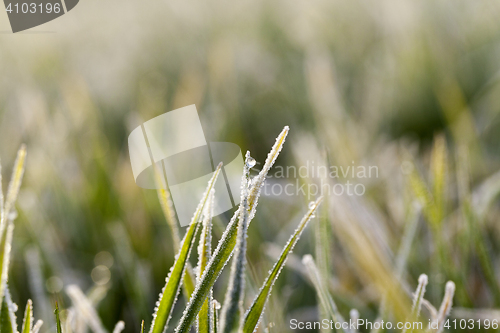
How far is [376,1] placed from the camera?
1.45 m

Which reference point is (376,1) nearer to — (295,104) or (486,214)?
(295,104)

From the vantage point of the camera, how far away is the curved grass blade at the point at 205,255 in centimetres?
29

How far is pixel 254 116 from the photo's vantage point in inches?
39.5

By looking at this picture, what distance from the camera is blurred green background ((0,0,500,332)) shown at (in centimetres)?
56

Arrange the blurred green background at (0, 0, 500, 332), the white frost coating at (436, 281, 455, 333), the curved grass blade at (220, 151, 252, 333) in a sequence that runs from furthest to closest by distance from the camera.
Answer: the blurred green background at (0, 0, 500, 332) → the white frost coating at (436, 281, 455, 333) → the curved grass blade at (220, 151, 252, 333)

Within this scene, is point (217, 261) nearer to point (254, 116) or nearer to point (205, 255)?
point (205, 255)

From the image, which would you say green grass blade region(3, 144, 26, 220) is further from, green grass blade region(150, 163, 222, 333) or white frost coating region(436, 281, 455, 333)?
white frost coating region(436, 281, 455, 333)

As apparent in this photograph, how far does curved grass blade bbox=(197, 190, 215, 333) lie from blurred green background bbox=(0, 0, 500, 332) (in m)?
0.12

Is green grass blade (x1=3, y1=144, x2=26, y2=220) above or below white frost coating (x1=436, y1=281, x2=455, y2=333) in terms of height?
above

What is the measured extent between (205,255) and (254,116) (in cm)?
72

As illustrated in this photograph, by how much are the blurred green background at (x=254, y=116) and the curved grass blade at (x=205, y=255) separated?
0.12 metres

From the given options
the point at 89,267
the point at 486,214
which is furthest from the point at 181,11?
the point at 486,214

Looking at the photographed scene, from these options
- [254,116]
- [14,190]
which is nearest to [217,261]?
[14,190]

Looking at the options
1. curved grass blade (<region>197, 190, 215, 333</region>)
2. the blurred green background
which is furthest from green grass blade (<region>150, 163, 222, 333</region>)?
the blurred green background
